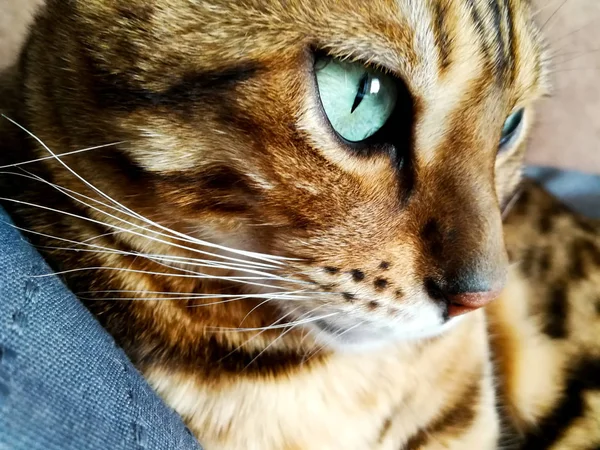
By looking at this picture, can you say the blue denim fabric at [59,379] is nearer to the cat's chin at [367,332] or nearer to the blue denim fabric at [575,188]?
the cat's chin at [367,332]

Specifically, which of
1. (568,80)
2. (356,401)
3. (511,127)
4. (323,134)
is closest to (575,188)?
(568,80)

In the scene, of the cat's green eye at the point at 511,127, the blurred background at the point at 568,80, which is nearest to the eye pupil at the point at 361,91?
the cat's green eye at the point at 511,127

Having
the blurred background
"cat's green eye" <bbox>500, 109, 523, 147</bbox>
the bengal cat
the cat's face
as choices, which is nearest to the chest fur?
the bengal cat

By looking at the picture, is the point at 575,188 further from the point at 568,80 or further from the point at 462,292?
the point at 462,292

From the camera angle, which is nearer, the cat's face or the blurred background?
the cat's face

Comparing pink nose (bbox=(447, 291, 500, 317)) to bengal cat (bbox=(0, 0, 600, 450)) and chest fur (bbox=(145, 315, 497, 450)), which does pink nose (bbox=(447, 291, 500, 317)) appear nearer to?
bengal cat (bbox=(0, 0, 600, 450))

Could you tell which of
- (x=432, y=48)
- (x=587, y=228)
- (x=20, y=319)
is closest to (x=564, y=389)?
(x=587, y=228)

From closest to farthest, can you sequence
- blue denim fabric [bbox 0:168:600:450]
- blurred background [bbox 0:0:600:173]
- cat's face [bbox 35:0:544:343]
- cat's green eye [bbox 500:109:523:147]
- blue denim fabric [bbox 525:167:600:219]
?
blue denim fabric [bbox 0:168:600:450] → cat's face [bbox 35:0:544:343] → cat's green eye [bbox 500:109:523:147] → blurred background [bbox 0:0:600:173] → blue denim fabric [bbox 525:167:600:219]
